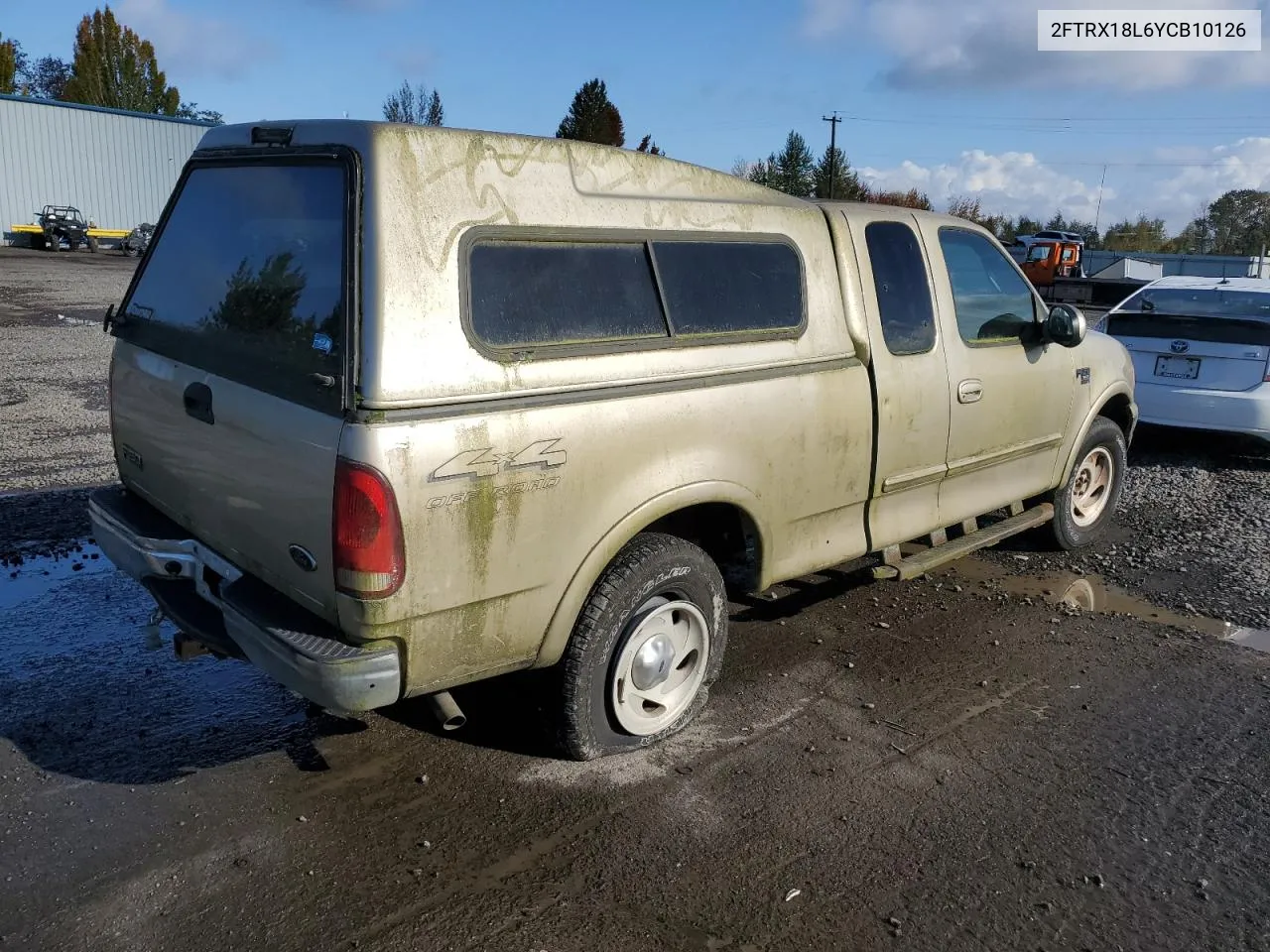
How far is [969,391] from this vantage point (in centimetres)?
507

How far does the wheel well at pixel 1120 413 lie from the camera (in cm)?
651

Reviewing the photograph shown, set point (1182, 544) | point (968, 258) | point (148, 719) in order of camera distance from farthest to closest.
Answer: point (1182, 544), point (968, 258), point (148, 719)

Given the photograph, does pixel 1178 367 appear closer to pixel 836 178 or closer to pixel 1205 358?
pixel 1205 358

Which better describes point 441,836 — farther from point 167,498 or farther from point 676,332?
point 676,332

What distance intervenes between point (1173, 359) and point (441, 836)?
7.70 meters

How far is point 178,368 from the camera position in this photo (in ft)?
12.3

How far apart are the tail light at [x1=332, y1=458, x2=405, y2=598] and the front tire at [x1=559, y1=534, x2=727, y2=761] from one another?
0.86 meters

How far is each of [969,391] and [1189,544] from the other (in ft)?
8.99

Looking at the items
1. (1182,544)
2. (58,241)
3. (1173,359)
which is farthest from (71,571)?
(58,241)

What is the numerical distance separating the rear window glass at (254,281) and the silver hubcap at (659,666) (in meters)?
1.48

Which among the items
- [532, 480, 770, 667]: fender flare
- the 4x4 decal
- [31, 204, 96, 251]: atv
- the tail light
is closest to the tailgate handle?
the tail light

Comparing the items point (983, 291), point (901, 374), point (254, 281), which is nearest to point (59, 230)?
point (254, 281)

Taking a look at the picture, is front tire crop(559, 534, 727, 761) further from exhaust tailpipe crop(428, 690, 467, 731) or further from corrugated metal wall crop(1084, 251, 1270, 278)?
corrugated metal wall crop(1084, 251, 1270, 278)

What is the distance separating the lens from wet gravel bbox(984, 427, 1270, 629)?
232 inches
